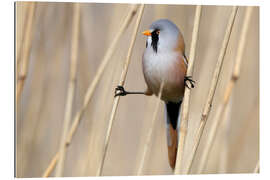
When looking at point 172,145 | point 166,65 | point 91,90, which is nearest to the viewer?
point 91,90

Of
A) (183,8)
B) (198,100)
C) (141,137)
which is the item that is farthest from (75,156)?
(183,8)

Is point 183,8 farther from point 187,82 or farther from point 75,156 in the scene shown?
point 75,156

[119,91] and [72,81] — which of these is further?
[119,91]

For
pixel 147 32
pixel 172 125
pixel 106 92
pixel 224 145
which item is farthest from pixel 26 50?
pixel 224 145

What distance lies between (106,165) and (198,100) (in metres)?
0.48

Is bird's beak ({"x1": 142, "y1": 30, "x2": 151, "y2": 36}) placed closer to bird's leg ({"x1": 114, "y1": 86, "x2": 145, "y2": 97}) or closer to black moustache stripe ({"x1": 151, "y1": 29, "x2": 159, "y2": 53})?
black moustache stripe ({"x1": 151, "y1": 29, "x2": 159, "y2": 53})

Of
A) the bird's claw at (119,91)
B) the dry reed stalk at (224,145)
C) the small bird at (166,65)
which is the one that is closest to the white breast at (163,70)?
the small bird at (166,65)

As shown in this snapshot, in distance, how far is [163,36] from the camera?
156 cm

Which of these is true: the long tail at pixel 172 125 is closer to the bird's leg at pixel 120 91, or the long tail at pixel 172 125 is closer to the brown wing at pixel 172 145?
the brown wing at pixel 172 145

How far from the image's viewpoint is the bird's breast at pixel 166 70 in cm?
152

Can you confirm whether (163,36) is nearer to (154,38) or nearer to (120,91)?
(154,38)

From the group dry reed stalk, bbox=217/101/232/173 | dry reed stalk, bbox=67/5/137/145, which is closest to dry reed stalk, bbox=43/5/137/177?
dry reed stalk, bbox=67/5/137/145

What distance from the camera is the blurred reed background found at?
59.6 inches

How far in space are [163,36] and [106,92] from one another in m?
0.31
